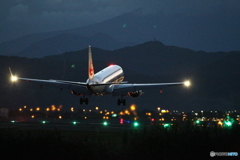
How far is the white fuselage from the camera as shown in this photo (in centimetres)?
7362

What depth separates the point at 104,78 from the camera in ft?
262

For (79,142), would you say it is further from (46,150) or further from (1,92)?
(1,92)

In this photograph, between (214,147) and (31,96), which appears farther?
(31,96)

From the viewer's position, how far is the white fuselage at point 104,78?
7362 centimetres

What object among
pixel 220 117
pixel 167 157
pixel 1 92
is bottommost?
pixel 167 157

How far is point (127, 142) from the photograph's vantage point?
132 feet

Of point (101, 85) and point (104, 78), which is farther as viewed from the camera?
point (104, 78)

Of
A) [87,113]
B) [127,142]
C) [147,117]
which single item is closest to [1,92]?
[87,113]

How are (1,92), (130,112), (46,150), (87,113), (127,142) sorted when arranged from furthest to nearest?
1. (1,92)
2. (87,113)
3. (130,112)
4. (127,142)
5. (46,150)

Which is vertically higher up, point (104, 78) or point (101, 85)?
point (104, 78)

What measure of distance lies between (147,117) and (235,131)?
5361cm

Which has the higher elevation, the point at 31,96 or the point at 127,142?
the point at 31,96

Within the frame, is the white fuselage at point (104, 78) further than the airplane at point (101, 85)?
Yes

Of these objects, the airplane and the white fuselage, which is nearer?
the airplane
